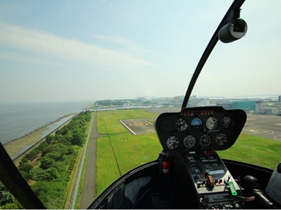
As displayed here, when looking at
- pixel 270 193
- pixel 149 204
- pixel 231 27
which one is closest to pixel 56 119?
pixel 149 204

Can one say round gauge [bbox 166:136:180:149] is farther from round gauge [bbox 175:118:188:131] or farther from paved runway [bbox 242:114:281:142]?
paved runway [bbox 242:114:281:142]

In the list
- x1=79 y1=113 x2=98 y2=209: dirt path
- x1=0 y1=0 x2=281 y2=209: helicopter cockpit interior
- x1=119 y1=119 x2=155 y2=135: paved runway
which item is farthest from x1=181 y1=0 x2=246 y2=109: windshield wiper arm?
x1=79 y1=113 x2=98 y2=209: dirt path

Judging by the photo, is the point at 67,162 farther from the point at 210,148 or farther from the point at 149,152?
the point at 210,148

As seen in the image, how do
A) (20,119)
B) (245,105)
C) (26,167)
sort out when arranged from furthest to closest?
(245,105)
(20,119)
(26,167)

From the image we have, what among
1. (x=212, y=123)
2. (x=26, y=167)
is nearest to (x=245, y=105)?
(x=212, y=123)

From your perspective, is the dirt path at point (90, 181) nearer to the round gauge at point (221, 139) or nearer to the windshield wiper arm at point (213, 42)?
the round gauge at point (221, 139)

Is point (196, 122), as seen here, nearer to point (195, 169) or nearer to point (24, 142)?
point (195, 169)
